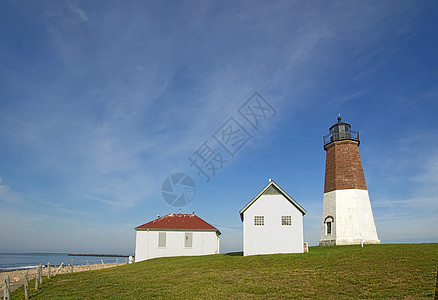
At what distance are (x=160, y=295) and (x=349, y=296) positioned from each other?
799cm

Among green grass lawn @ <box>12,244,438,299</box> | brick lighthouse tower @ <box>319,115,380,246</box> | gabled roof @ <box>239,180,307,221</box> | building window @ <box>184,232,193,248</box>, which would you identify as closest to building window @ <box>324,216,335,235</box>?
brick lighthouse tower @ <box>319,115,380,246</box>

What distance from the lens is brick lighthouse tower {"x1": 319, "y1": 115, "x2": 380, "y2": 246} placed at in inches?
1379

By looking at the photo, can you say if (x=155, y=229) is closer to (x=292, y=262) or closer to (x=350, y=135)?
(x=292, y=262)

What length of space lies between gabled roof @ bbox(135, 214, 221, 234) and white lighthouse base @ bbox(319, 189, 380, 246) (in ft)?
46.4

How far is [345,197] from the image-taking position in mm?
36312

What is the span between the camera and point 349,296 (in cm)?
1248

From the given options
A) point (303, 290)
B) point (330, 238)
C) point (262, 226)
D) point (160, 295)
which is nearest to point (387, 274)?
point (303, 290)

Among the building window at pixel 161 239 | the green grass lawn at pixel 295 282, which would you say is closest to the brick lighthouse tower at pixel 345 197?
the green grass lawn at pixel 295 282

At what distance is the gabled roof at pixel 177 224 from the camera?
132ft

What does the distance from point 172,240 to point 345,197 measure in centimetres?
2111

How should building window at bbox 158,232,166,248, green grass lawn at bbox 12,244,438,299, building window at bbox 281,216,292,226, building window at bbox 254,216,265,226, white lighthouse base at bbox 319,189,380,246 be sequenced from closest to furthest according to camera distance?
green grass lawn at bbox 12,244,438,299
building window at bbox 281,216,292,226
building window at bbox 254,216,265,226
white lighthouse base at bbox 319,189,380,246
building window at bbox 158,232,166,248

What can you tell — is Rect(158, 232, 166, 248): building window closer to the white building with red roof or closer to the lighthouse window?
the white building with red roof

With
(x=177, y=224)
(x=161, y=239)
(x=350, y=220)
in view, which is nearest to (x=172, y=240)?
(x=161, y=239)

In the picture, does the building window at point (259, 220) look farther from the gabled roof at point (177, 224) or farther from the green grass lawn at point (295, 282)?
the gabled roof at point (177, 224)
